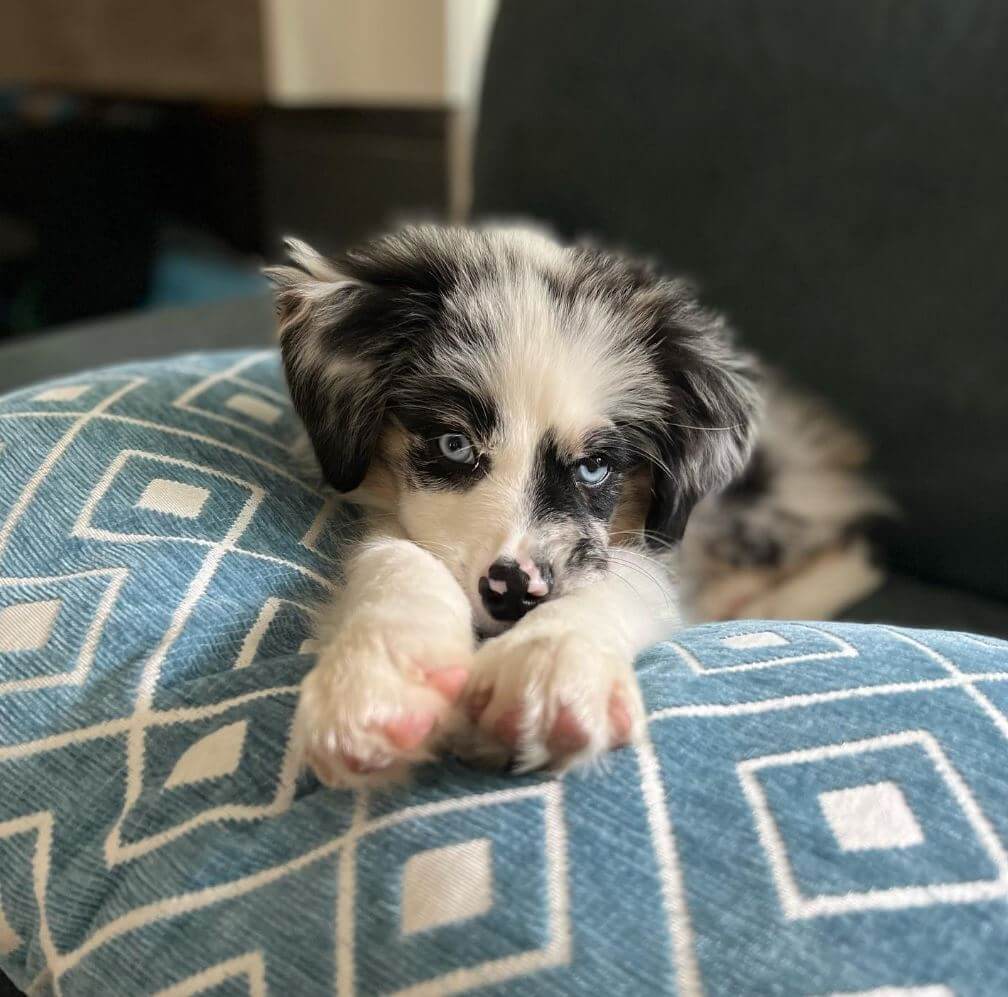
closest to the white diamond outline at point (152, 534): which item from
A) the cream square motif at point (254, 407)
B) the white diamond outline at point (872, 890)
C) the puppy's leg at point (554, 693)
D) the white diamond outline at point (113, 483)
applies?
the white diamond outline at point (113, 483)

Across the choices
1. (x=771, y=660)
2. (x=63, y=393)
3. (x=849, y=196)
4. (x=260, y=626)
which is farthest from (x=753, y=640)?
(x=849, y=196)

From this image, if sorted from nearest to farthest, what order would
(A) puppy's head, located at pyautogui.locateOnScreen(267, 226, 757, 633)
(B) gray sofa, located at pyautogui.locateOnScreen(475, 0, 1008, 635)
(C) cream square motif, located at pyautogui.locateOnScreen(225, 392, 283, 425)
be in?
(A) puppy's head, located at pyautogui.locateOnScreen(267, 226, 757, 633), (C) cream square motif, located at pyautogui.locateOnScreen(225, 392, 283, 425), (B) gray sofa, located at pyautogui.locateOnScreen(475, 0, 1008, 635)

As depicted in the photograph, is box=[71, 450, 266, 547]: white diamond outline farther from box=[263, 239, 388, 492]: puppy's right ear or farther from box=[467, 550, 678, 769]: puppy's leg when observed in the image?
box=[467, 550, 678, 769]: puppy's leg

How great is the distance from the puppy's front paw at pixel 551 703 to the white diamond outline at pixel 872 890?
119 mm

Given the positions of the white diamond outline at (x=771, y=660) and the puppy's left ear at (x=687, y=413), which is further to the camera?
the puppy's left ear at (x=687, y=413)

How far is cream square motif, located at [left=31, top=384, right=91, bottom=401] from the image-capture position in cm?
130

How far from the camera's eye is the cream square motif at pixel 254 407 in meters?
1.41

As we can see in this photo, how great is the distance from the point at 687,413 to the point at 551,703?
646 mm

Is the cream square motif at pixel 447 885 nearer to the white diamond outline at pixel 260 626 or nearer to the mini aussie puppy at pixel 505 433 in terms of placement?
the mini aussie puppy at pixel 505 433

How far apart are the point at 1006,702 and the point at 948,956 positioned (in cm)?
30

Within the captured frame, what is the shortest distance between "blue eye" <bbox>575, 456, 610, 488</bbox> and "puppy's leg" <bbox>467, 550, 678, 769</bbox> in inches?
12.3

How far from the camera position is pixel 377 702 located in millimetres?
799

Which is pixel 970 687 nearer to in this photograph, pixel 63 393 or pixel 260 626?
pixel 260 626

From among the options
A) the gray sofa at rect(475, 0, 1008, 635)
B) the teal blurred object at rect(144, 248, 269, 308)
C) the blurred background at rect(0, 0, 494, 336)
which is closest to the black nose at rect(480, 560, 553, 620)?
the gray sofa at rect(475, 0, 1008, 635)
